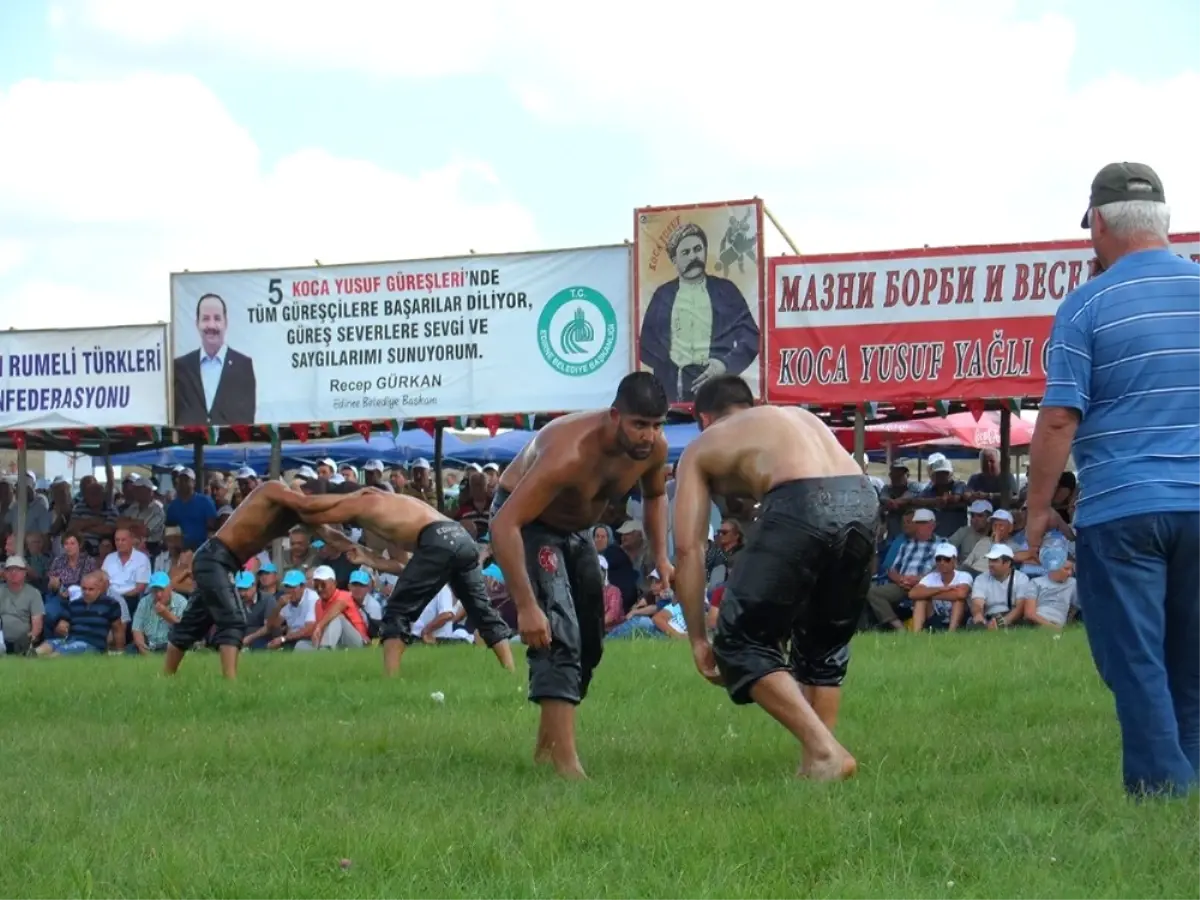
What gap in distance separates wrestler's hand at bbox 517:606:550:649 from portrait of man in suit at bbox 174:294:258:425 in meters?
12.4

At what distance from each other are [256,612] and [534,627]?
11.4m

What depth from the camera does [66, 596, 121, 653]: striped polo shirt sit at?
18.4 m

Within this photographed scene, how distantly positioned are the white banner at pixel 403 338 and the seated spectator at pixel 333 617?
2.45 m

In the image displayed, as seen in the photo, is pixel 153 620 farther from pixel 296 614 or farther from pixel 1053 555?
pixel 1053 555

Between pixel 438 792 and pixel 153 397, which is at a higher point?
pixel 153 397

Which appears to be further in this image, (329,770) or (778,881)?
(329,770)

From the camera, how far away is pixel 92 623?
60.4ft

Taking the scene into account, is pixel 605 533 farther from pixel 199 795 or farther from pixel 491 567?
pixel 199 795

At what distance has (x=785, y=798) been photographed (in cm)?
593

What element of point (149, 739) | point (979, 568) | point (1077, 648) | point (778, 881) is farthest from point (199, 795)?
point (979, 568)

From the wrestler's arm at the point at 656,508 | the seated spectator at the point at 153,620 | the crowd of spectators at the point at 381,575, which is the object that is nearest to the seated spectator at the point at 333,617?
the crowd of spectators at the point at 381,575

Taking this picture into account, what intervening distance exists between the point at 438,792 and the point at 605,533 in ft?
36.5

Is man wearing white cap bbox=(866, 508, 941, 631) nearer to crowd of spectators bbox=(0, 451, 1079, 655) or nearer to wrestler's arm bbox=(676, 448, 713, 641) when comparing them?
crowd of spectators bbox=(0, 451, 1079, 655)

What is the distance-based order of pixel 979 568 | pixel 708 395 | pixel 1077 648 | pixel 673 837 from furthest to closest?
pixel 979 568, pixel 1077 648, pixel 708 395, pixel 673 837
